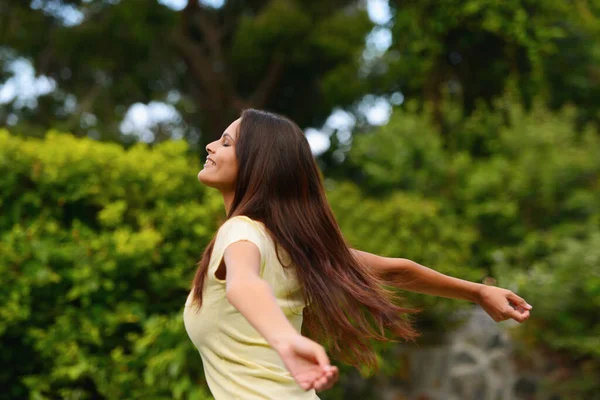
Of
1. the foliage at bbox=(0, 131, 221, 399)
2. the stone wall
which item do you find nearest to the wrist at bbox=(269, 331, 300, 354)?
the foliage at bbox=(0, 131, 221, 399)

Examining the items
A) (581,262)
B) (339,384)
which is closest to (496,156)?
(581,262)

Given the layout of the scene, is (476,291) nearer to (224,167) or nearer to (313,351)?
(224,167)

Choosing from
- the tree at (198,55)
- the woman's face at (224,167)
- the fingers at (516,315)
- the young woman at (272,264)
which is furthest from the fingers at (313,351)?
the tree at (198,55)

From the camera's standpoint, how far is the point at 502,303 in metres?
2.48

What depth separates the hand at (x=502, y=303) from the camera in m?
2.47

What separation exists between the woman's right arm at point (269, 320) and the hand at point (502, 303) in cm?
88

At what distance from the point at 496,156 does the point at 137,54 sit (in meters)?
6.00

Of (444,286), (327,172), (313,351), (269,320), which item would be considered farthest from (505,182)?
(313,351)

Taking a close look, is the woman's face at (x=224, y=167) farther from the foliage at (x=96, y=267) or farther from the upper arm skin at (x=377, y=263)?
the foliage at (x=96, y=267)

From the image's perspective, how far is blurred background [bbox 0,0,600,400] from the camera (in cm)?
488

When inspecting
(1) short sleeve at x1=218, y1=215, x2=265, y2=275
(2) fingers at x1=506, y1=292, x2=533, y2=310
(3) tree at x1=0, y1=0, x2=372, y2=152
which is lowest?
(2) fingers at x1=506, y1=292, x2=533, y2=310

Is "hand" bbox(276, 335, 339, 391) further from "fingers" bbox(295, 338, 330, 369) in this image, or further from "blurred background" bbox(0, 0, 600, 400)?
"blurred background" bbox(0, 0, 600, 400)

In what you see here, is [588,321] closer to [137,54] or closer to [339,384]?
[339,384]

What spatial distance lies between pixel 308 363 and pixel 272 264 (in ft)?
1.90
